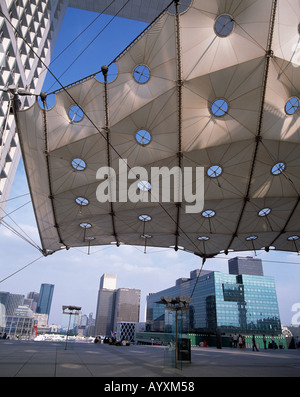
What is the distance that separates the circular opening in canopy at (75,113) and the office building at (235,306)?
5247 inches

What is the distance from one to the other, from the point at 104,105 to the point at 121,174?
6.78 m

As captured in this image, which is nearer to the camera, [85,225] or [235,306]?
[85,225]

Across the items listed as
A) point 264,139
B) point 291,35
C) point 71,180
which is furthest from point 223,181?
point 71,180

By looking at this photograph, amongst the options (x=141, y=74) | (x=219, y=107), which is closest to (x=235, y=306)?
(x=219, y=107)

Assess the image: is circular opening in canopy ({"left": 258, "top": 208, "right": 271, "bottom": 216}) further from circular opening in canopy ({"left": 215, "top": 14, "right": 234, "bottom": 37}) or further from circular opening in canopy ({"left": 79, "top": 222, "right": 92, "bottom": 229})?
circular opening in canopy ({"left": 79, "top": 222, "right": 92, "bottom": 229})

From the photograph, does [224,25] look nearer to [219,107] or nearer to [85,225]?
[219,107]

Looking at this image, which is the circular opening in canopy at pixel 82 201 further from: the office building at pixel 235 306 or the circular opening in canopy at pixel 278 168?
the office building at pixel 235 306

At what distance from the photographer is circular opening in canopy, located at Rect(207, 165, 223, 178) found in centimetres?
2509

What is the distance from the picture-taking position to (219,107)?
20.7 m

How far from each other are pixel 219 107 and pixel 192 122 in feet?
7.62

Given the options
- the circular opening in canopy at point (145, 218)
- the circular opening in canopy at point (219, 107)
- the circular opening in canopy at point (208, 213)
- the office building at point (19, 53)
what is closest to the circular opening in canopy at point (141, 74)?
the circular opening in canopy at point (219, 107)

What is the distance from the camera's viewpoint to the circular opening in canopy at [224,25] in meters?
17.1

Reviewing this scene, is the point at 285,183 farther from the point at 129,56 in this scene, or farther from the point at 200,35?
the point at 129,56

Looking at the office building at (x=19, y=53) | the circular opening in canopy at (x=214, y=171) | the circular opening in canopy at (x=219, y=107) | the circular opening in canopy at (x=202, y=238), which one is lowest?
the circular opening in canopy at (x=202, y=238)
